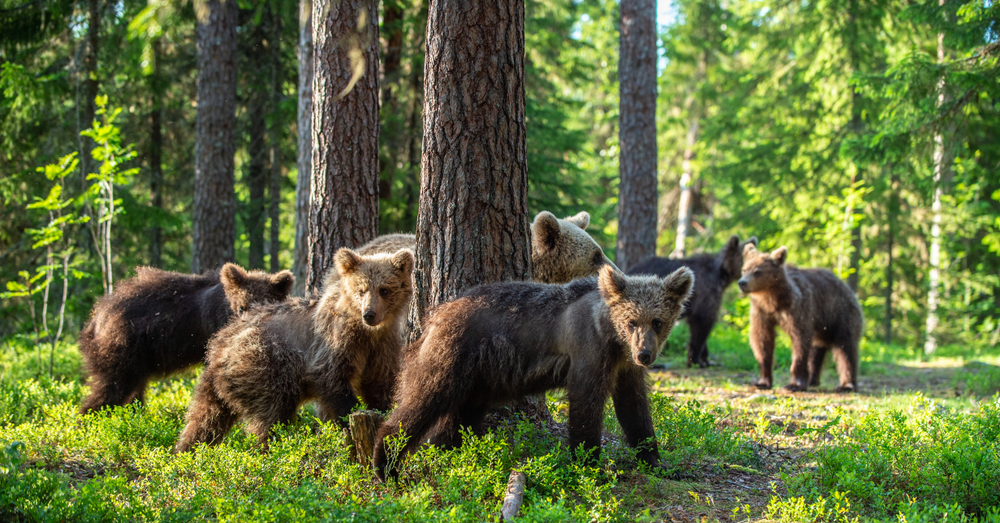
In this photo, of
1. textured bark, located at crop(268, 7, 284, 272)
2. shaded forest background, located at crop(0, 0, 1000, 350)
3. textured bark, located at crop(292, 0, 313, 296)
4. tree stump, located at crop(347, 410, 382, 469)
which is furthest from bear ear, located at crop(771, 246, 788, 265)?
textured bark, located at crop(268, 7, 284, 272)

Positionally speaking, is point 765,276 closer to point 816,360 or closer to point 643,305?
point 816,360

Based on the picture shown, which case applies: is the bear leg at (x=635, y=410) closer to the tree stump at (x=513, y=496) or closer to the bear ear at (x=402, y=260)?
the tree stump at (x=513, y=496)

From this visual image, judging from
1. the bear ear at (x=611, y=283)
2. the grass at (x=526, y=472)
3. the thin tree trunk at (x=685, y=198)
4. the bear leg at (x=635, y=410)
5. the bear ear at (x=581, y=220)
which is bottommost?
the grass at (x=526, y=472)

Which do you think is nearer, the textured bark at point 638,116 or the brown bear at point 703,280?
the brown bear at point 703,280

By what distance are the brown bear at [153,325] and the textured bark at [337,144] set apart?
0.81 m

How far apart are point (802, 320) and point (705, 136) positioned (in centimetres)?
1251

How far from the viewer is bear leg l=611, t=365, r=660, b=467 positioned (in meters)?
4.96

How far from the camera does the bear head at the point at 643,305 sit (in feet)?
15.0

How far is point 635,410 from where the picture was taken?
4.98m

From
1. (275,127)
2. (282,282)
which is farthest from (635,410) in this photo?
(275,127)

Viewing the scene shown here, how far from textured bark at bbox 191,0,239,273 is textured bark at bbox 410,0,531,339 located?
26.0 feet

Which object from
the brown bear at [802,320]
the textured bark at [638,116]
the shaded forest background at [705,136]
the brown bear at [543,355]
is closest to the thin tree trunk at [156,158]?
the shaded forest background at [705,136]

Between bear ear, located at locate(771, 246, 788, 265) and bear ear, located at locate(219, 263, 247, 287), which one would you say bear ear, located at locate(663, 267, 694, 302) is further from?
bear ear, located at locate(771, 246, 788, 265)

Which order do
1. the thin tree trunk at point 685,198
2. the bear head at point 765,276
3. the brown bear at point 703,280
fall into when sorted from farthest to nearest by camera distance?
the thin tree trunk at point 685,198, the brown bear at point 703,280, the bear head at point 765,276
